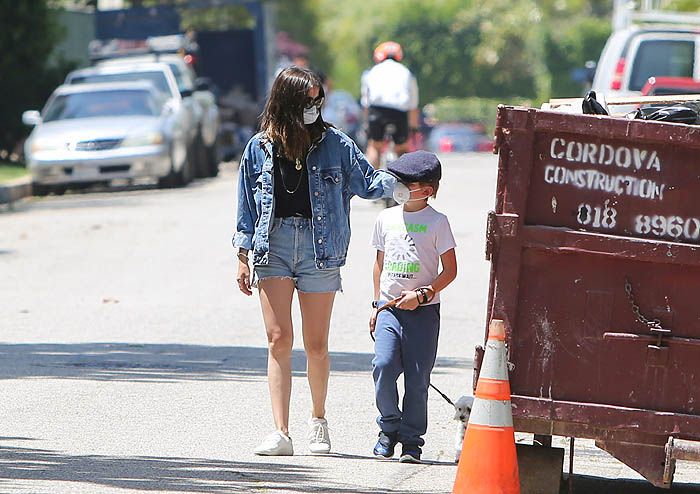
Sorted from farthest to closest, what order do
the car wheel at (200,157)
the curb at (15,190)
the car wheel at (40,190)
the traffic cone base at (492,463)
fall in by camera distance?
the car wheel at (200,157)
the car wheel at (40,190)
the curb at (15,190)
the traffic cone base at (492,463)

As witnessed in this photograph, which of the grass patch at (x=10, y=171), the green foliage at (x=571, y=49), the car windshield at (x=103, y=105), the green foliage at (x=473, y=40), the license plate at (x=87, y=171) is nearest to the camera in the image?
the license plate at (x=87, y=171)

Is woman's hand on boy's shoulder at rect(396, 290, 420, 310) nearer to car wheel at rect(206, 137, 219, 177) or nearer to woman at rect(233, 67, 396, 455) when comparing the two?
woman at rect(233, 67, 396, 455)

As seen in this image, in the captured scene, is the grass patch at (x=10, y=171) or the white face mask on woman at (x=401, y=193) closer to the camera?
the white face mask on woman at (x=401, y=193)

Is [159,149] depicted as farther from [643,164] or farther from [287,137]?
[643,164]

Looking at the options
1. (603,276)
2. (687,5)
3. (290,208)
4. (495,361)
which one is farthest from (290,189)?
(687,5)

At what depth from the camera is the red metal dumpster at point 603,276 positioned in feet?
20.6

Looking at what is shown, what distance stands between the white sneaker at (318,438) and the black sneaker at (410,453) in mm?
390

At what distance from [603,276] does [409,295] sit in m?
1.21

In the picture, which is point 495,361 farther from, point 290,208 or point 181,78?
point 181,78

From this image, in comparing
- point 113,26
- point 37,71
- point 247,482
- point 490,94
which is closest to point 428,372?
point 247,482

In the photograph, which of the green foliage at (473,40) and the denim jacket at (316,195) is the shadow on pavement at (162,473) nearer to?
the denim jacket at (316,195)

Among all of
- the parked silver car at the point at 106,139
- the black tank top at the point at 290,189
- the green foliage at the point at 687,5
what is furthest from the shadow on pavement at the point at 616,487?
the green foliage at the point at 687,5

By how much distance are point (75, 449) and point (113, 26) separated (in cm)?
2961

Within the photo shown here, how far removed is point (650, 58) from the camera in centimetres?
2028
